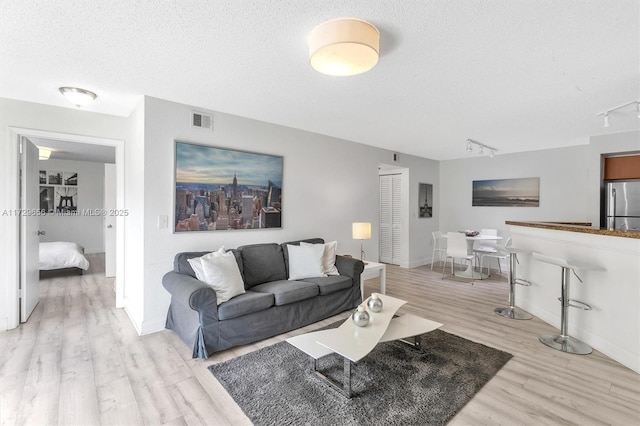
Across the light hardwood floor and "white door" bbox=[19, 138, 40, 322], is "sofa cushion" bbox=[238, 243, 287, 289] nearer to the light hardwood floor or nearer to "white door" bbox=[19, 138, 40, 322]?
the light hardwood floor

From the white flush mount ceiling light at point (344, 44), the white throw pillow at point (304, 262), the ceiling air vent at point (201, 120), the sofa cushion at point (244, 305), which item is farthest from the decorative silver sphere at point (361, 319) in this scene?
the ceiling air vent at point (201, 120)

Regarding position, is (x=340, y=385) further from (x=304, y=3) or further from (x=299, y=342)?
(x=304, y=3)

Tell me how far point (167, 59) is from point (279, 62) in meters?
0.85

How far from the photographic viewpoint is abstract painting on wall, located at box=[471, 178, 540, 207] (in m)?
5.84

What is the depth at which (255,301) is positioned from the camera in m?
2.85

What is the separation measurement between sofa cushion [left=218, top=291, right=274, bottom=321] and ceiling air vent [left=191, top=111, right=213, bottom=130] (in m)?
1.93

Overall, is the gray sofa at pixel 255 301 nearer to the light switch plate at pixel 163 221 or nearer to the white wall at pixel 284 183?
the white wall at pixel 284 183

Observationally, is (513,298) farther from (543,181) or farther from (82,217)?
(82,217)

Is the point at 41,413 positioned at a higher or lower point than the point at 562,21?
lower

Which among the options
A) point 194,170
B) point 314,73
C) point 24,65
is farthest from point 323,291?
point 24,65

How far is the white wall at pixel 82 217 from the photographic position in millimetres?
7094

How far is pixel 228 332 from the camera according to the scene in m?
2.70

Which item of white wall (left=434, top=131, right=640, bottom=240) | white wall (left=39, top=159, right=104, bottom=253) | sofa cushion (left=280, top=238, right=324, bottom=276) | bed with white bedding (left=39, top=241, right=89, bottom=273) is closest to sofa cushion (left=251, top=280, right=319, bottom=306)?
sofa cushion (left=280, top=238, right=324, bottom=276)

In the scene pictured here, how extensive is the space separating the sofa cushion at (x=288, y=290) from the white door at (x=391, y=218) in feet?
12.3
